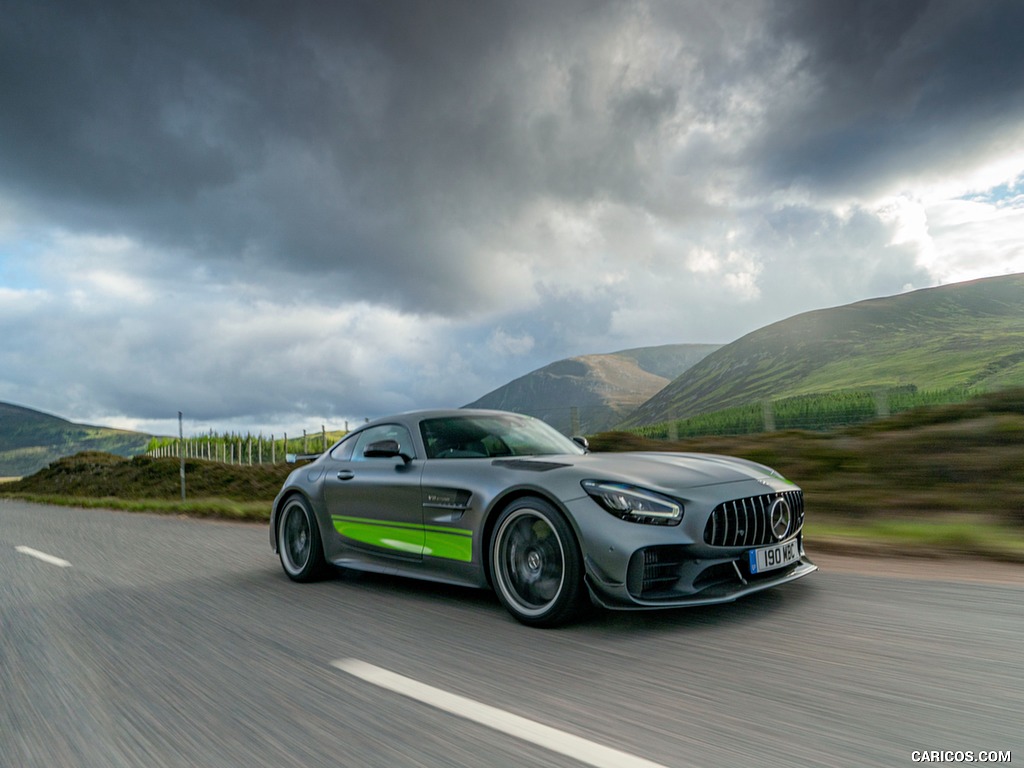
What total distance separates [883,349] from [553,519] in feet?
538

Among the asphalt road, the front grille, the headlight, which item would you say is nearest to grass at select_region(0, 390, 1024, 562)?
the asphalt road

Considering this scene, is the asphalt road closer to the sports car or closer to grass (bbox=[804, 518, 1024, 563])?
the sports car

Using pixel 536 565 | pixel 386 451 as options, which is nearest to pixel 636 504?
pixel 536 565

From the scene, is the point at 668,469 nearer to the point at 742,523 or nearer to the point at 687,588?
the point at 742,523

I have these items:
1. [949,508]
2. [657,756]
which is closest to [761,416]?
[949,508]

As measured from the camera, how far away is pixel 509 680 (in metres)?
3.46

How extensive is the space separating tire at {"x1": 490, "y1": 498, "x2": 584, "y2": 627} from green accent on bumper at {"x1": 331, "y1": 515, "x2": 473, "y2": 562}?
29cm

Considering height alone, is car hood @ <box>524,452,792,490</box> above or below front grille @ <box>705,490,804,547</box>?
above

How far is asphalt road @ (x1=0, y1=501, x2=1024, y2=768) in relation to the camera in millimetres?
2678

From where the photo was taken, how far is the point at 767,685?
125 inches

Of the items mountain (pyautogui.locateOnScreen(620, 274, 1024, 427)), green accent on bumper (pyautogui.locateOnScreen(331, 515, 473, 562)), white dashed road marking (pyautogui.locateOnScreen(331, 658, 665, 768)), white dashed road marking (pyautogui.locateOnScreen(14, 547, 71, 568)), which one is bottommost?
white dashed road marking (pyautogui.locateOnScreen(331, 658, 665, 768))

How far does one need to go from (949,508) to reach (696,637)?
5116mm

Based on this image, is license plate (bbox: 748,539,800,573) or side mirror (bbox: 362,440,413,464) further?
side mirror (bbox: 362,440,413,464)

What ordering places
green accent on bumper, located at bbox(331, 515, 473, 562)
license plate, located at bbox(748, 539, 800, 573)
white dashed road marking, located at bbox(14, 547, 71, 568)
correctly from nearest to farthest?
license plate, located at bbox(748, 539, 800, 573), green accent on bumper, located at bbox(331, 515, 473, 562), white dashed road marking, located at bbox(14, 547, 71, 568)
